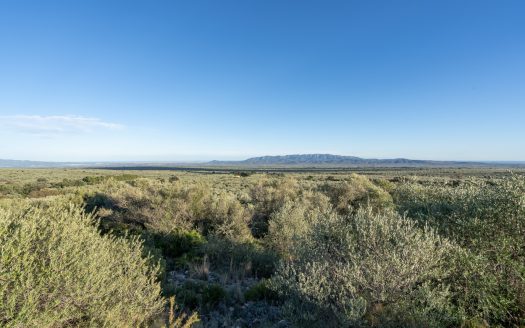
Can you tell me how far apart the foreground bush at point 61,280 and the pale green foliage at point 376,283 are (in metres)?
2.52

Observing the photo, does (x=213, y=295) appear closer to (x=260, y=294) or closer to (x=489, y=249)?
(x=260, y=294)

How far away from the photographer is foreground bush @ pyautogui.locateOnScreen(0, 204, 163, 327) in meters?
3.12

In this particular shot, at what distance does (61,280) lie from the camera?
353 cm

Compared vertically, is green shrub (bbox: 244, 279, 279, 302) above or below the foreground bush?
below

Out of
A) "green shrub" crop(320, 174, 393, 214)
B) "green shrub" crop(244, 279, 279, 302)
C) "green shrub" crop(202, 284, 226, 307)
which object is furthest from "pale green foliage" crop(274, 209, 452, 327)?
"green shrub" crop(320, 174, 393, 214)

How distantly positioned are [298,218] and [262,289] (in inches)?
177

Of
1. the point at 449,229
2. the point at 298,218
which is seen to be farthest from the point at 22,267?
the point at 298,218

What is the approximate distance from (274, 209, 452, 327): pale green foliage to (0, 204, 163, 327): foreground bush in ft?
8.27

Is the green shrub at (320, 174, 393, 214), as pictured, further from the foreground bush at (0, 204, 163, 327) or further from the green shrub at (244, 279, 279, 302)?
the foreground bush at (0, 204, 163, 327)

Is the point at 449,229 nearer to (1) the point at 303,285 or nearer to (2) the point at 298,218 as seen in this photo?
(1) the point at 303,285

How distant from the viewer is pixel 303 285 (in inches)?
199

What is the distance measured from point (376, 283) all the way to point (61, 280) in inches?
172

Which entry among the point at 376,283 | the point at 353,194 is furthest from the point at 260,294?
the point at 353,194

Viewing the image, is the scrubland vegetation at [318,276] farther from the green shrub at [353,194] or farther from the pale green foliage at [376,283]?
the green shrub at [353,194]
